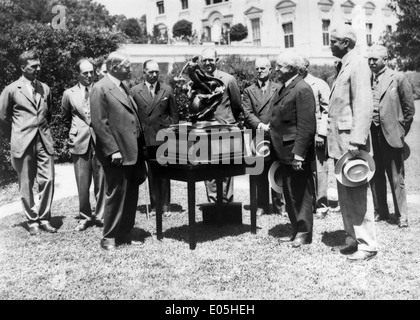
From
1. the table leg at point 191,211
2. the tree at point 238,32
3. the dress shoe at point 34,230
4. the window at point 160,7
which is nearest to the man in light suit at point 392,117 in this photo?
the table leg at point 191,211

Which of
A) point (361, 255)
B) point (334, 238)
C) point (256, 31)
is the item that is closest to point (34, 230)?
A: point (334, 238)

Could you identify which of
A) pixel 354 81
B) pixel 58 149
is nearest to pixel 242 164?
pixel 354 81

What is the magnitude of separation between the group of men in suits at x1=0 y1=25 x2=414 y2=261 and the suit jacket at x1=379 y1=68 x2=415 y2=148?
0.05 feet

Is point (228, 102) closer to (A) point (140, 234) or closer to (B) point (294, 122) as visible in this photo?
(B) point (294, 122)

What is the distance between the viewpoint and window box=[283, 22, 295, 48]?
37.9 m

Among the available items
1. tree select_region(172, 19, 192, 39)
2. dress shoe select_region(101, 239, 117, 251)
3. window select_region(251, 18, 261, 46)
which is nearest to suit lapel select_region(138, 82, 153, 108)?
dress shoe select_region(101, 239, 117, 251)

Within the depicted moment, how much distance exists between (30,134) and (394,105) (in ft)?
16.8

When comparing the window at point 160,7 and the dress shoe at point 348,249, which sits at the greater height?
the window at point 160,7

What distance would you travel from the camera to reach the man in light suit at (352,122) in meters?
5.47

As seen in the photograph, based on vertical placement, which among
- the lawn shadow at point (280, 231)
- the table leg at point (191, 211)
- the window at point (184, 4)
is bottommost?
the lawn shadow at point (280, 231)

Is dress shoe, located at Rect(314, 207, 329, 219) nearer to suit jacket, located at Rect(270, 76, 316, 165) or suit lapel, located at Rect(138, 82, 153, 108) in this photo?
suit jacket, located at Rect(270, 76, 316, 165)

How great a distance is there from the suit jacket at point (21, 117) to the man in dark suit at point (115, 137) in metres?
1.31

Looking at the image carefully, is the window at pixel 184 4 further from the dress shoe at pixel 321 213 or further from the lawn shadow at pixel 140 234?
the lawn shadow at pixel 140 234

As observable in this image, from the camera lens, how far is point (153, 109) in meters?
7.77
